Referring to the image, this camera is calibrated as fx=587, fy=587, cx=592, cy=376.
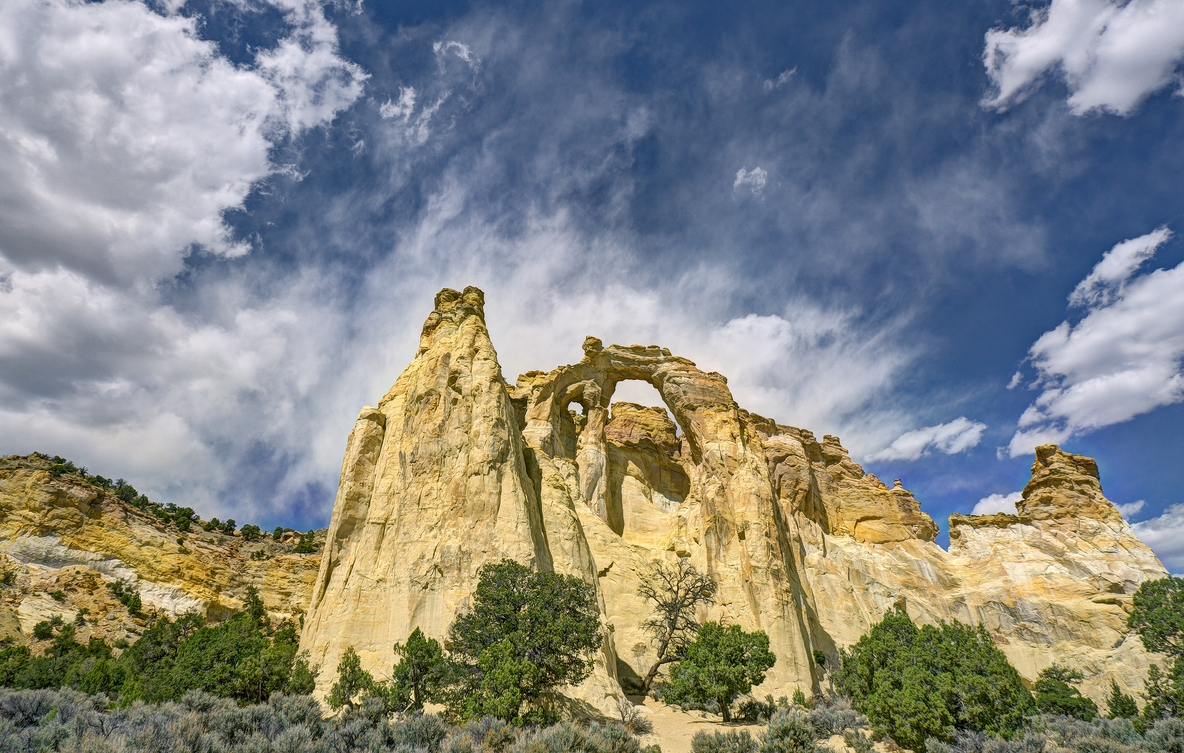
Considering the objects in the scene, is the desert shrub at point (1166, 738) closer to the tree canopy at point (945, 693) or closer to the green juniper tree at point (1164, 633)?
the tree canopy at point (945, 693)

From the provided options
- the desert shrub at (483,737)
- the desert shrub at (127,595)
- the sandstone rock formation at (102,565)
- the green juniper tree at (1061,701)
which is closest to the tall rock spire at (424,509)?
the desert shrub at (483,737)

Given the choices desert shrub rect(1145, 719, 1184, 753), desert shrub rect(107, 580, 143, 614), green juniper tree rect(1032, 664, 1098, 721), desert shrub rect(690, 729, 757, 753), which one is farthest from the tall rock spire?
green juniper tree rect(1032, 664, 1098, 721)

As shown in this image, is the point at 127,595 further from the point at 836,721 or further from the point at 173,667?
the point at 836,721

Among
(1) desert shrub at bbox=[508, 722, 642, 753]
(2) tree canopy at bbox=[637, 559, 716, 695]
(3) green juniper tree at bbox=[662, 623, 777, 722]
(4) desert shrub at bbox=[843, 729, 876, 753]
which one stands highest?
(2) tree canopy at bbox=[637, 559, 716, 695]

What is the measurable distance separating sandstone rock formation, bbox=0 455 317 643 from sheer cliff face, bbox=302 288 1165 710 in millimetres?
10962

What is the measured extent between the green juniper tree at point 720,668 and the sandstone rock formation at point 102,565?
2548cm

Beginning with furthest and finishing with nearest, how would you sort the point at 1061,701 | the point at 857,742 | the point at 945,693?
the point at 1061,701 < the point at 857,742 < the point at 945,693

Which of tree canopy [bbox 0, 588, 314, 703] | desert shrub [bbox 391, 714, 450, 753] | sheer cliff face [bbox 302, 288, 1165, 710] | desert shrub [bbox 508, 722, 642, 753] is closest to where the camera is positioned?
desert shrub [bbox 508, 722, 642, 753]

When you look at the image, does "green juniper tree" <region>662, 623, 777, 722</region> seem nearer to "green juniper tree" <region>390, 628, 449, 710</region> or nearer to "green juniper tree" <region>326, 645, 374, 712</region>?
"green juniper tree" <region>390, 628, 449, 710</region>

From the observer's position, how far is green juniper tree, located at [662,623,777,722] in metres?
25.2

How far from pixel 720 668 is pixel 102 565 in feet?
113

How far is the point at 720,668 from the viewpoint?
25.3m

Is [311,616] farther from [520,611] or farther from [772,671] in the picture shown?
[772,671]

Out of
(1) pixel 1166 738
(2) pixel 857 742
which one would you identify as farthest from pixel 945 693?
(1) pixel 1166 738
